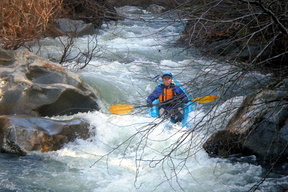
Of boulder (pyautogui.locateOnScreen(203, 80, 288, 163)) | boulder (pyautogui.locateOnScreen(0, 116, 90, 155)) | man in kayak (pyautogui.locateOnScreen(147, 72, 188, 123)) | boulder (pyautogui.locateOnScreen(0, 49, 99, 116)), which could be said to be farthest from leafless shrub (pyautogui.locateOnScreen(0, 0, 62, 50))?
boulder (pyautogui.locateOnScreen(203, 80, 288, 163))

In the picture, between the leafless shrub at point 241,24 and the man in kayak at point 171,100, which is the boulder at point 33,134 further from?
the leafless shrub at point 241,24

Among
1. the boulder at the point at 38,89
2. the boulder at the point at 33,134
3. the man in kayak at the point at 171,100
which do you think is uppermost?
the man in kayak at the point at 171,100

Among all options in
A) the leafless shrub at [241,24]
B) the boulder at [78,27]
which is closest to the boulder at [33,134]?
the leafless shrub at [241,24]

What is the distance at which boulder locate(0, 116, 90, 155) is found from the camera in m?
5.06

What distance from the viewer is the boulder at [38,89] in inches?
237

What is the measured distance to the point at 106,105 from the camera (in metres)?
6.82

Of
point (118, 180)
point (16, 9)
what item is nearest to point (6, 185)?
point (118, 180)

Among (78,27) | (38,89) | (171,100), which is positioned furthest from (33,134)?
(78,27)

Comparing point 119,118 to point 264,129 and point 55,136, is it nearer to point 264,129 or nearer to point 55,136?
point 55,136

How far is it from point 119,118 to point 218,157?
1794 mm

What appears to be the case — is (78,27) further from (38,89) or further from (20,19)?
(38,89)

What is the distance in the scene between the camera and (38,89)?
6246 mm

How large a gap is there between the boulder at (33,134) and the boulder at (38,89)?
460 mm

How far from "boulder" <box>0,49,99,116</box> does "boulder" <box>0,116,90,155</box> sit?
1.51 feet
